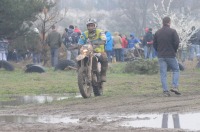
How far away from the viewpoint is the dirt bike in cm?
1617

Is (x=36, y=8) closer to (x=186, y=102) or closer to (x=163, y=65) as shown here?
(x=163, y=65)

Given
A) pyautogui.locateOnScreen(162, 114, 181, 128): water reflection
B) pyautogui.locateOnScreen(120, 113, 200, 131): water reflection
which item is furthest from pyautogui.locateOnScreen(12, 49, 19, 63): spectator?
pyautogui.locateOnScreen(162, 114, 181, 128): water reflection

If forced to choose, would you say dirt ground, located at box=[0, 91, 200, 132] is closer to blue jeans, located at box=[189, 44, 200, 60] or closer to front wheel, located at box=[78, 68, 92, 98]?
front wheel, located at box=[78, 68, 92, 98]

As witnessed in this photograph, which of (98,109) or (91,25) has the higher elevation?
(91,25)

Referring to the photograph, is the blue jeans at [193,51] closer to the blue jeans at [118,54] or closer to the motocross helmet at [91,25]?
the blue jeans at [118,54]

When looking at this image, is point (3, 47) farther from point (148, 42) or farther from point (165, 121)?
point (165, 121)

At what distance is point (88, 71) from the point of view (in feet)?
54.0

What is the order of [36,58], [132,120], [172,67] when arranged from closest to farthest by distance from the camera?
[132,120], [172,67], [36,58]

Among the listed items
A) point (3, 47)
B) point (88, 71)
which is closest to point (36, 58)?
point (3, 47)

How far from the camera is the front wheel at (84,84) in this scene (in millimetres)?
16081

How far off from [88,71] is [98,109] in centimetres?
264

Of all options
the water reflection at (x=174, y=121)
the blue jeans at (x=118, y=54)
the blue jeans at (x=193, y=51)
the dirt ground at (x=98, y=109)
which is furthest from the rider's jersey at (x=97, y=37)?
the blue jeans at (x=118, y=54)

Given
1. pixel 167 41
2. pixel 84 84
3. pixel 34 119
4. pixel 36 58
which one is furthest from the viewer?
pixel 36 58

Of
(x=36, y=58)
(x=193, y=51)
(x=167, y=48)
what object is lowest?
(x=167, y=48)
